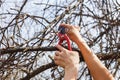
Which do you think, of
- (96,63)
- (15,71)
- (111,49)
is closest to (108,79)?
(96,63)

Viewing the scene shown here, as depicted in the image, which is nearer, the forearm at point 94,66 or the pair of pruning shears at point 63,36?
the pair of pruning shears at point 63,36

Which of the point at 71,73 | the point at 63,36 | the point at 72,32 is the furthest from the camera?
the point at 72,32

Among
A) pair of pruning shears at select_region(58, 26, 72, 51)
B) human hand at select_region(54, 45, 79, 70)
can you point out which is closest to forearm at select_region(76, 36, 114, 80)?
pair of pruning shears at select_region(58, 26, 72, 51)

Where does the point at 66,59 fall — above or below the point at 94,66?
above

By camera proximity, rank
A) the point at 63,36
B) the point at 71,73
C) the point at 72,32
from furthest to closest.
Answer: the point at 72,32
the point at 63,36
the point at 71,73

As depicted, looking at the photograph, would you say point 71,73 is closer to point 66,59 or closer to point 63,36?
point 66,59

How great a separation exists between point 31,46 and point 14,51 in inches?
5.1

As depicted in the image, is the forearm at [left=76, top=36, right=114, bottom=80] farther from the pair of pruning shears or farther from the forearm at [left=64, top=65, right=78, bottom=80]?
the forearm at [left=64, top=65, right=78, bottom=80]

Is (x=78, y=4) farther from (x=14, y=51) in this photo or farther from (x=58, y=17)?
(x=14, y=51)

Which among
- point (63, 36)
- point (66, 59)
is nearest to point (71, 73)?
point (66, 59)

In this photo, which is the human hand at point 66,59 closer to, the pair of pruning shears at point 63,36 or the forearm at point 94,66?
the pair of pruning shears at point 63,36

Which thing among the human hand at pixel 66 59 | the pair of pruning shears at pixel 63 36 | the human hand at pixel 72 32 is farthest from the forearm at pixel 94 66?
the human hand at pixel 66 59

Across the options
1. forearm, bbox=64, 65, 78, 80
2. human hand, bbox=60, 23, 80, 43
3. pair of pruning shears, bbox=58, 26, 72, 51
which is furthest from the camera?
human hand, bbox=60, 23, 80, 43

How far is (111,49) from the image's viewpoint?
2.80 metres
